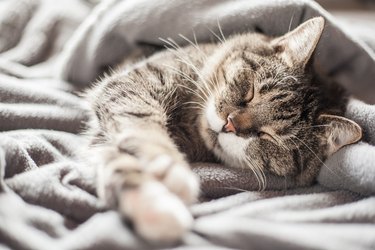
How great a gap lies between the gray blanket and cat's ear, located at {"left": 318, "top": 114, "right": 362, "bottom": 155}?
28 mm

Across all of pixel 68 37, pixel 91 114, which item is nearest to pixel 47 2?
pixel 68 37

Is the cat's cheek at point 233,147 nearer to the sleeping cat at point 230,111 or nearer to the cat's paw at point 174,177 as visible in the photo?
the sleeping cat at point 230,111

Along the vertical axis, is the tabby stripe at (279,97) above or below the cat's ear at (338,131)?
above

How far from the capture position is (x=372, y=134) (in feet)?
3.93

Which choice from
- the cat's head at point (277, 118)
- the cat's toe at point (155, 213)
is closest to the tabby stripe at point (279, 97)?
the cat's head at point (277, 118)

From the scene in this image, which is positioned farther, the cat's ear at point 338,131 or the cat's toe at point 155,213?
the cat's ear at point 338,131

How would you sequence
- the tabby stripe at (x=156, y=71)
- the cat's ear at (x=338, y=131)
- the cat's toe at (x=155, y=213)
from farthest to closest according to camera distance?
the tabby stripe at (x=156, y=71) < the cat's ear at (x=338, y=131) < the cat's toe at (x=155, y=213)

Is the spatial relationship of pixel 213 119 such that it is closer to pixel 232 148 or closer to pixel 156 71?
pixel 232 148

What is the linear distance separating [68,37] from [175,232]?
120 cm

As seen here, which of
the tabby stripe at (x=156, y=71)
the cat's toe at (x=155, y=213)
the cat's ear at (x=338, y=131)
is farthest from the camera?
the tabby stripe at (x=156, y=71)

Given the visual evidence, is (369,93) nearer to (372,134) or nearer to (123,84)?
(372,134)

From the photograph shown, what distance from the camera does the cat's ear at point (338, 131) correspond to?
115cm

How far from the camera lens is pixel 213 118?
4.00 feet

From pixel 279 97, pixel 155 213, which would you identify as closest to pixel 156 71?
pixel 279 97
